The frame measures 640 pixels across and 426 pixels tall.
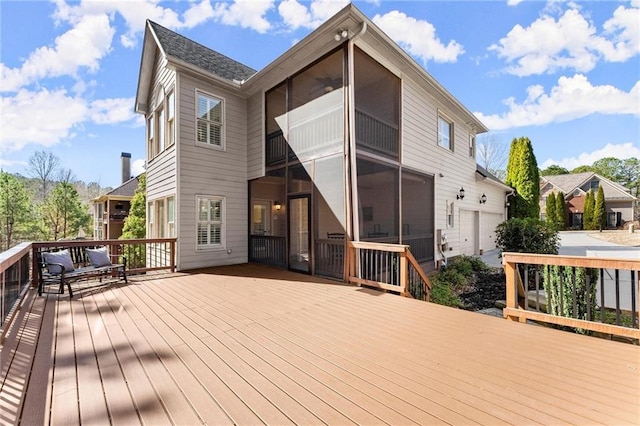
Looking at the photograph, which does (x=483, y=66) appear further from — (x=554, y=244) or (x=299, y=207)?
(x=299, y=207)

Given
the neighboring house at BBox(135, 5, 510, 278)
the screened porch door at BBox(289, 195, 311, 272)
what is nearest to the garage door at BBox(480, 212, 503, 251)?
the neighboring house at BBox(135, 5, 510, 278)

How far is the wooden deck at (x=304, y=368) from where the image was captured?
1.83 metres

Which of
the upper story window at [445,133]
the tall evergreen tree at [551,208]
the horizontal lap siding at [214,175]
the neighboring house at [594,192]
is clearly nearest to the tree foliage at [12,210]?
the horizontal lap siding at [214,175]

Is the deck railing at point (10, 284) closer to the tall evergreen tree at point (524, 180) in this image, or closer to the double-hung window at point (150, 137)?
the double-hung window at point (150, 137)

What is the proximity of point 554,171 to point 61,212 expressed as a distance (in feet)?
198

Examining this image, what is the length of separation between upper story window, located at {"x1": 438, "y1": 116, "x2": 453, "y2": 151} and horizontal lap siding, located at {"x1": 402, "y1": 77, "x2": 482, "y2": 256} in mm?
217

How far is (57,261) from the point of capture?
5.04m

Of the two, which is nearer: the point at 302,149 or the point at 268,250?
the point at 302,149

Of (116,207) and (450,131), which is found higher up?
(450,131)

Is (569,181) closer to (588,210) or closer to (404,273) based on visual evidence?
(588,210)

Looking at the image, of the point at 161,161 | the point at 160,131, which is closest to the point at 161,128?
the point at 160,131

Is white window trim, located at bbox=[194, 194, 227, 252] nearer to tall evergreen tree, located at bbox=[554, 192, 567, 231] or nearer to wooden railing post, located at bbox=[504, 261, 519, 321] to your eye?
wooden railing post, located at bbox=[504, 261, 519, 321]

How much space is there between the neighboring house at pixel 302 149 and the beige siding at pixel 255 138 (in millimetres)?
32

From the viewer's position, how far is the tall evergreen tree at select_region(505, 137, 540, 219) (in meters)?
15.0
